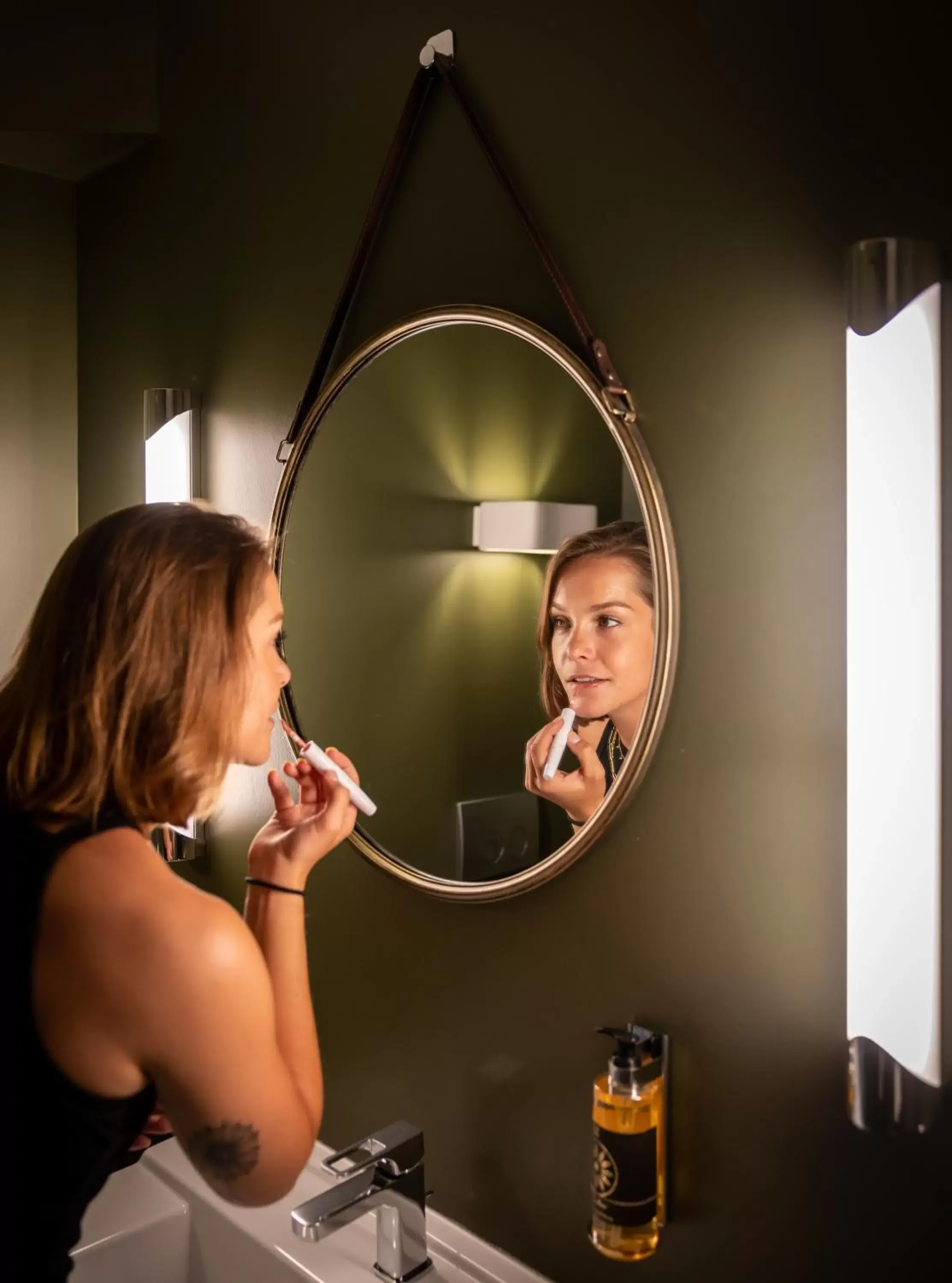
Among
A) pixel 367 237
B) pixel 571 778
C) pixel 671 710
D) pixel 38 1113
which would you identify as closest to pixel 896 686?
pixel 671 710

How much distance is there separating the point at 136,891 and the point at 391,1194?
0.51 meters

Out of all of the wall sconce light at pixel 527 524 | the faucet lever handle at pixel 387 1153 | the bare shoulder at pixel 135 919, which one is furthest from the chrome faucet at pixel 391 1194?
the wall sconce light at pixel 527 524

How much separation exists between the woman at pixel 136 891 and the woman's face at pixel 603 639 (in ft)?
0.91

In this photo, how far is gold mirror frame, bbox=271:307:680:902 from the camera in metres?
0.96

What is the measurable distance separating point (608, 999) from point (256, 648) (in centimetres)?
47

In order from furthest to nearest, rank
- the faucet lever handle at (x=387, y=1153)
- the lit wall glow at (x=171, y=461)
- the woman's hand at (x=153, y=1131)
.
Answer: the lit wall glow at (x=171, y=461) < the woman's hand at (x=153, y=1131) < the faucet lever handle at (x=387, y=1153)

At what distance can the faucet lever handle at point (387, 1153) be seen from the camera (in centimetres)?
108

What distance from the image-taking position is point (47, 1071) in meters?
0.80

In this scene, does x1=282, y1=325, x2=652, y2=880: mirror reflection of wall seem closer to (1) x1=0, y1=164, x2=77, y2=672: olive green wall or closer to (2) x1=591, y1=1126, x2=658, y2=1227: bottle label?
(2) x1=591, y1=1126, x2=658, y2=1227: bottle label

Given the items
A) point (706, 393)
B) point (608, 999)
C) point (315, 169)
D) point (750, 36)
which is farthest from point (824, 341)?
point (315, 169)

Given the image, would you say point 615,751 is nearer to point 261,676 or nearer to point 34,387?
point 261,676

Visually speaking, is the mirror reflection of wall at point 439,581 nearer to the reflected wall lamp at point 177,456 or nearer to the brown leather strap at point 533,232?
the brown leather strap at point 533,232

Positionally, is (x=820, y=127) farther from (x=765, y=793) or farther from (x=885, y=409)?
(x=765, y=793)

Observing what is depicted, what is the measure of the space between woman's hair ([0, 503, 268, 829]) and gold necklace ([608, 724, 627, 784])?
0.34 meters
